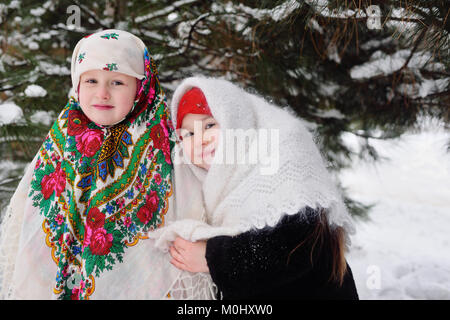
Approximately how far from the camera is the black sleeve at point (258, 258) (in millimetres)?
812

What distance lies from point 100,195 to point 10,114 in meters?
0.78

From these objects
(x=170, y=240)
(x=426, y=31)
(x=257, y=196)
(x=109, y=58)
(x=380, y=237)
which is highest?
(x=426, y=31)

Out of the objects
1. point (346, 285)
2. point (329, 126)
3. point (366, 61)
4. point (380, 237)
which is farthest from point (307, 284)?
point (380, 237)

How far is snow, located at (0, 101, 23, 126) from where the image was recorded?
135cm

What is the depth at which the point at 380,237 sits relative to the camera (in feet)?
8.64

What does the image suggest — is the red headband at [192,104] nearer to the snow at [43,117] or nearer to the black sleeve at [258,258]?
the black sleeve at [258,258]

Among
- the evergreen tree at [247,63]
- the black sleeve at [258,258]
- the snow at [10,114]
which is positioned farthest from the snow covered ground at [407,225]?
the snow at [10,114]

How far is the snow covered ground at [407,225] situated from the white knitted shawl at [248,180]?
3.44 feet

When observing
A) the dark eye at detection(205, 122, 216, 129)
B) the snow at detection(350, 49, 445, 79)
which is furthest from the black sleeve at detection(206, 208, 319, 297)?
the snow at detection(350, 49, 445, 79)

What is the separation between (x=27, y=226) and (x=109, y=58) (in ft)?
1.77

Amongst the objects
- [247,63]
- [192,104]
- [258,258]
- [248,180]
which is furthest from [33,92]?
[258,258]

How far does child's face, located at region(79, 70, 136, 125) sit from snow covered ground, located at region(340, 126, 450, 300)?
1456mm

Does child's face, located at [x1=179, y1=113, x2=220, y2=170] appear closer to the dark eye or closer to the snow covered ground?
the dark eye

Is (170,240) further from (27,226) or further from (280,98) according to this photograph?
(280,98)
